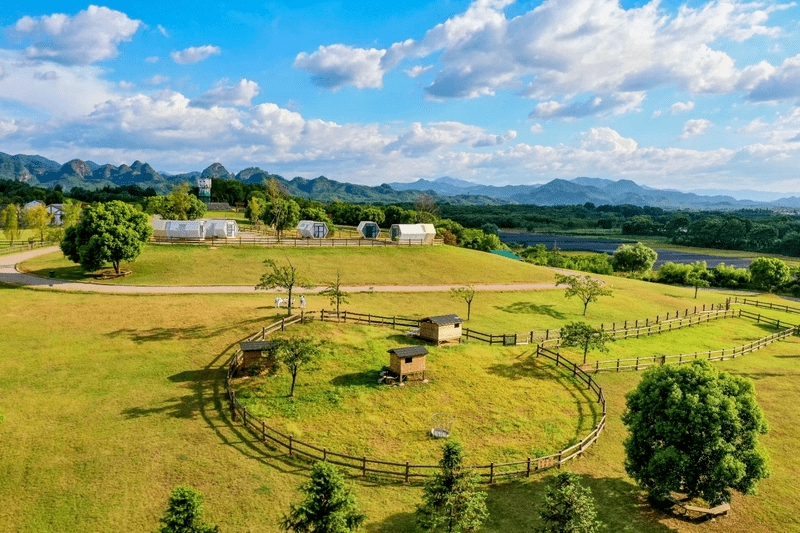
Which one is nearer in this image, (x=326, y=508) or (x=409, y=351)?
(x=326, y=508)

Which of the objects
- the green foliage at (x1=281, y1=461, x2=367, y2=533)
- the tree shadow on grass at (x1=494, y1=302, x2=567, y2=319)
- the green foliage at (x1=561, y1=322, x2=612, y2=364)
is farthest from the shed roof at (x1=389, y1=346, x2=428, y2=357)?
the tree shadow on grass at (x1=494, y1=302, x2=567, y2=319)

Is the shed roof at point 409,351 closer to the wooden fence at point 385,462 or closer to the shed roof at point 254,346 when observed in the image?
the shed roof at point 254,346

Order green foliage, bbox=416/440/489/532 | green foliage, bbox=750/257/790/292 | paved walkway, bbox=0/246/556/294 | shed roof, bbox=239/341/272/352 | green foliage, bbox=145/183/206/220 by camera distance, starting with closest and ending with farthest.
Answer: green foliage, bbox=416/440/489/532, shed roof, bbox=239/341/272/352, paved walkway, bbox=0/246/556/294, green foliage, bbox=750/257/790/292, green foliage, bbox=145/183/206/220

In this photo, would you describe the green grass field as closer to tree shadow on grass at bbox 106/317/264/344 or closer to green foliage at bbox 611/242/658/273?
tree shadow on grass at bbox 106/317/264/344

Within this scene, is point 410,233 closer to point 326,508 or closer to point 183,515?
point 326,508

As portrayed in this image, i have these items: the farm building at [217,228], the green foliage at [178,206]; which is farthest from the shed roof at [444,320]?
the green foliage at [178,206]

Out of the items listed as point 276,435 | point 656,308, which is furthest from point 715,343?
point 276,435

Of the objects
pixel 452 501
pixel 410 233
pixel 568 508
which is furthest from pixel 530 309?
pixel 452 501
